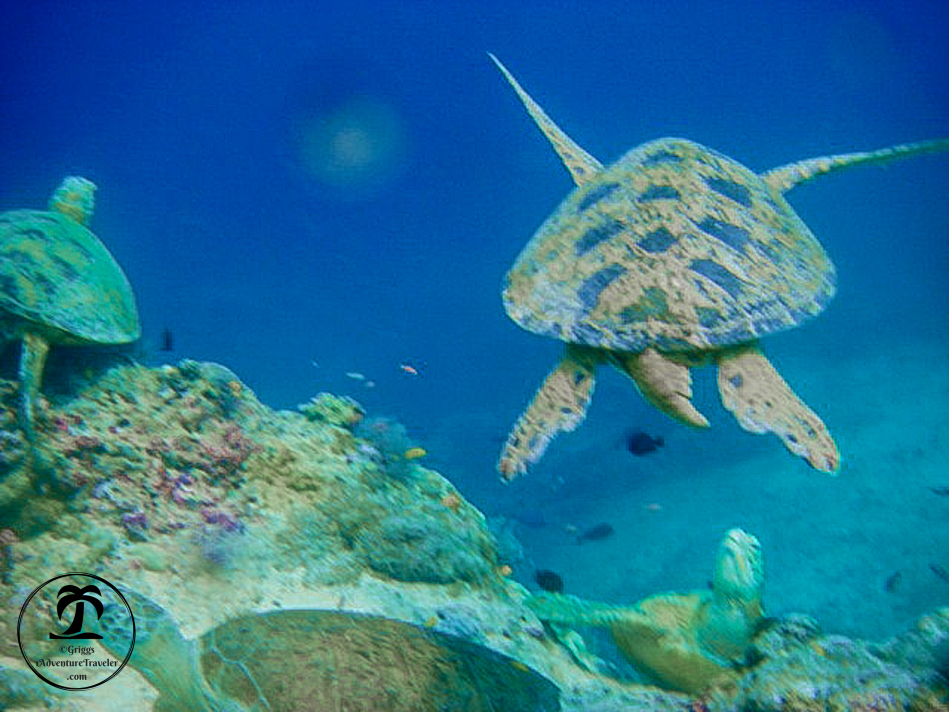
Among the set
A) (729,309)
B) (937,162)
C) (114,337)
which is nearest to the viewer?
(729,309)

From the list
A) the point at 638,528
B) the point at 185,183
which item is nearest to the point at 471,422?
the point at 638,528

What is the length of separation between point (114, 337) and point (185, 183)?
8137 cm

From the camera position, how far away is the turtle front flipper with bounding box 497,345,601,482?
297 cm

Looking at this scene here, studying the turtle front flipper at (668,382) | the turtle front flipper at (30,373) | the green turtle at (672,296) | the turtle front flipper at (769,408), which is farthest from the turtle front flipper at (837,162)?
the turtle front flipper at (30,373)

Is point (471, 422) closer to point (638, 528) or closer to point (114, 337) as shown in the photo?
point (638, 528)

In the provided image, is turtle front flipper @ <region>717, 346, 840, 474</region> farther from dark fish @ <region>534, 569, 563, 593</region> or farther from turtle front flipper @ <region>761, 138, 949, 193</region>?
dark fish @ <region>534, 569, 563, 593</region>

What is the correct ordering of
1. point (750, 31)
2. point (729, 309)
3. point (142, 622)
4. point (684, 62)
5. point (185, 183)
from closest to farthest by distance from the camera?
point (142, 622) < point (729, 309) < point (750, 31) < point (684, 62) < point (185, 183)

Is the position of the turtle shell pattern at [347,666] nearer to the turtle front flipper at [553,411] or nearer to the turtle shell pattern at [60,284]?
the turtle front flipper at [553,411]

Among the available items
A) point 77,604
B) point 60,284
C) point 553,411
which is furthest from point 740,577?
point 60,284

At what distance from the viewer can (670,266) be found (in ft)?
9.64

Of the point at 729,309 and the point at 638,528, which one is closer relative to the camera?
the point at 729,309

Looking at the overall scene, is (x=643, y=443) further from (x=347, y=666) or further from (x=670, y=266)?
(x=347, y=666)

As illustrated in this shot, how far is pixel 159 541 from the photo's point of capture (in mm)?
3109

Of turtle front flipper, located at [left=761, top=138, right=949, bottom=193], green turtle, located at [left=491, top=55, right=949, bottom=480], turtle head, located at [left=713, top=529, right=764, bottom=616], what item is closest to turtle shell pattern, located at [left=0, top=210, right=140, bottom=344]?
green turtle, located at [left=491, top=55, right=949, bottom=480]
